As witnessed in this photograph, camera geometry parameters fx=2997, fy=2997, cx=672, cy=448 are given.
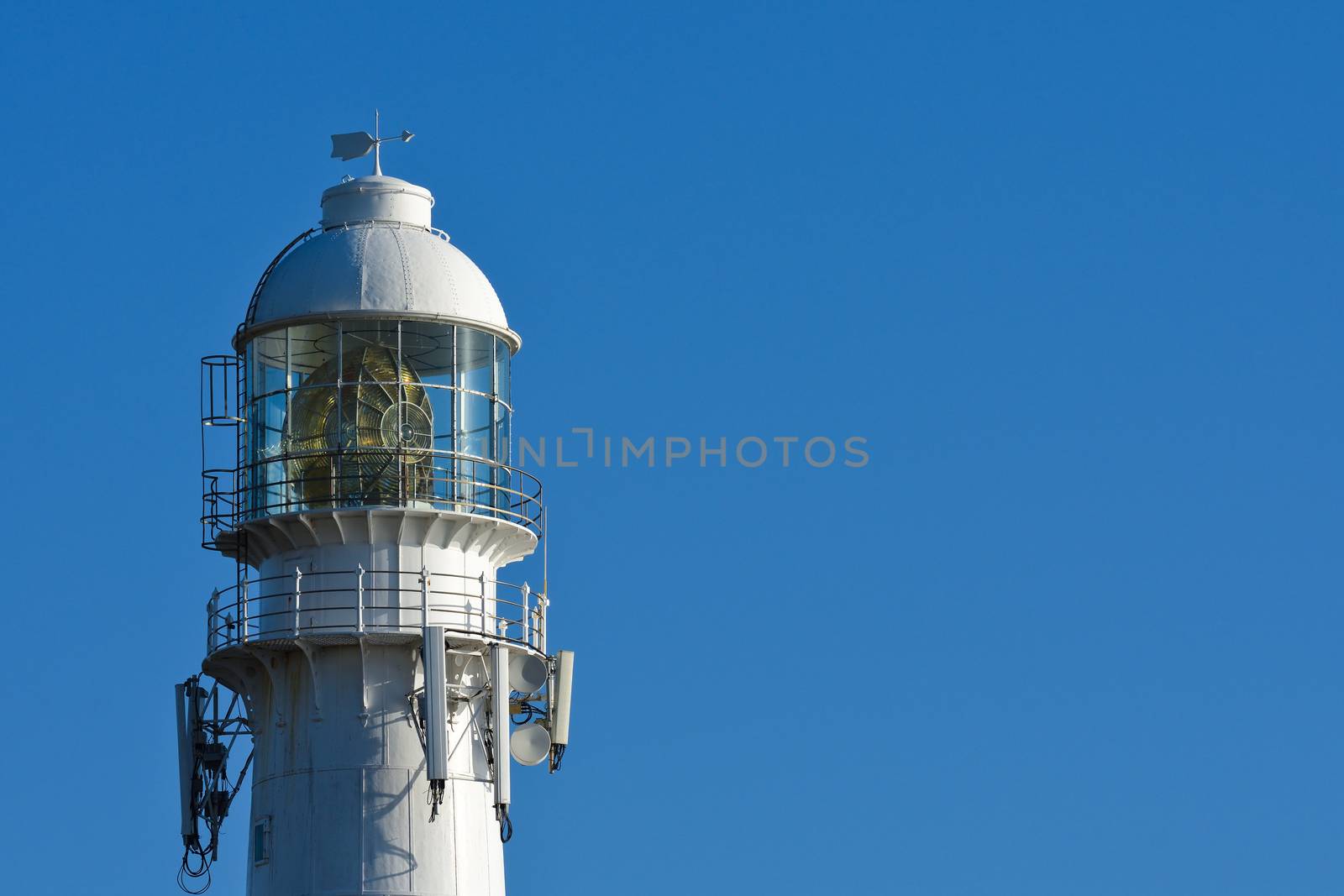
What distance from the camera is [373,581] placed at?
52406 millimetres

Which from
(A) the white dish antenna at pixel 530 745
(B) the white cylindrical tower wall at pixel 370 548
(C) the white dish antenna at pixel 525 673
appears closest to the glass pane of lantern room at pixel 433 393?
(B) the white cylindrical tower wall at pixel 370 548

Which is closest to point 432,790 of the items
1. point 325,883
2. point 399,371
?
point 325,883

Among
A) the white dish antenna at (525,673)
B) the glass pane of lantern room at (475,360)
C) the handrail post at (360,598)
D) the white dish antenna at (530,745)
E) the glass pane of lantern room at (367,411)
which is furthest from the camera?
the glass pane of lantern room at (475,360)

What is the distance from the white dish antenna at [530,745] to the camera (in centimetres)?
5316

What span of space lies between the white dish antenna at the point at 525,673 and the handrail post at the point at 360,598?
111 inches

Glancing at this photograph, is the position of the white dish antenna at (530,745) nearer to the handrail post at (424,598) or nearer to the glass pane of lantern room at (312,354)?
the handrail post at (424,598)

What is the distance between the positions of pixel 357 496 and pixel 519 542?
3.16 metres

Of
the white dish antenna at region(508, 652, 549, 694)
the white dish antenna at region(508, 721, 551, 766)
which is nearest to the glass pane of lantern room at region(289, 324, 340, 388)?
the white dish antenna at region(508, 652, 549, 694)

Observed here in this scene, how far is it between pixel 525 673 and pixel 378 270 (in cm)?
761

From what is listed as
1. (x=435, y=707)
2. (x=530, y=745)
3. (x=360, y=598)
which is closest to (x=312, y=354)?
(x=360, y=598)

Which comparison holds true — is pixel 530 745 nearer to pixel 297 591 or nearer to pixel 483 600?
pixel 483 600

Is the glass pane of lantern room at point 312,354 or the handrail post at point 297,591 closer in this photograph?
the handrail post at point 297,591

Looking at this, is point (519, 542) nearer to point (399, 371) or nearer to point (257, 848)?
point (399, 371)

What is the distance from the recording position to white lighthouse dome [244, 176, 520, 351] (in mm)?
53094
